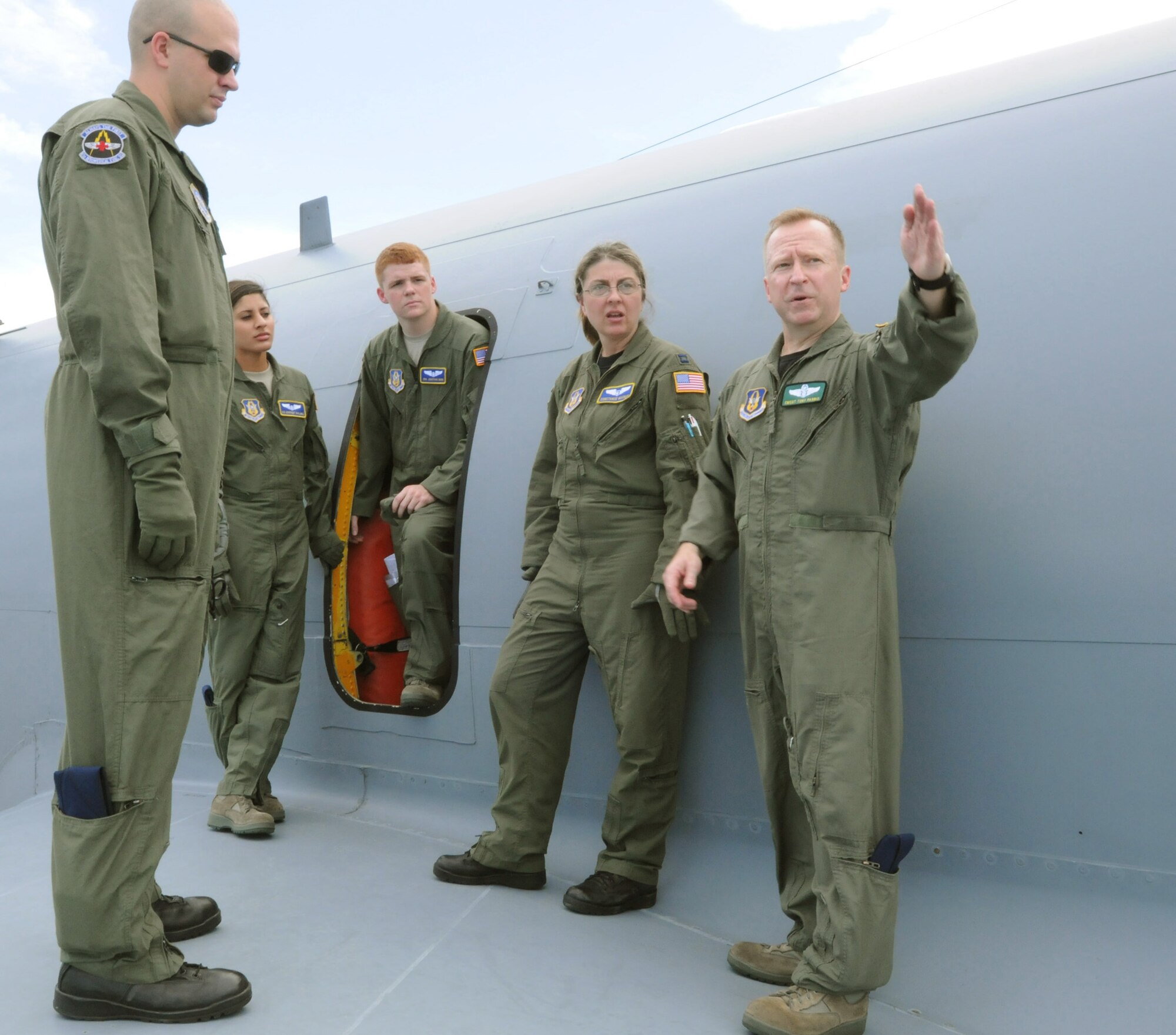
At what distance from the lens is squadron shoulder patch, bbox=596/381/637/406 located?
300 centimetres

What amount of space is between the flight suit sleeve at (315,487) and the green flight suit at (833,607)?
2048mm

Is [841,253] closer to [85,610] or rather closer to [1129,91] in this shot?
[1129,91]

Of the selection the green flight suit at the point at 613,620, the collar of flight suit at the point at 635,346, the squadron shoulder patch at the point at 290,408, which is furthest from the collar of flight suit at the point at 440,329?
the collar of flight suit at the point at 635,346

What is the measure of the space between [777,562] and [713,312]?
3.46ft

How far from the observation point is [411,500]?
383cm

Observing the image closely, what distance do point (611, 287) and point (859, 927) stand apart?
186 cm

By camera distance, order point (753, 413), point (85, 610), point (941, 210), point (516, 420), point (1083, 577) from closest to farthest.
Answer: point (85, 610) < point (1083, 577) < point (753, 413) < point (941, 210) < point (516, 420)

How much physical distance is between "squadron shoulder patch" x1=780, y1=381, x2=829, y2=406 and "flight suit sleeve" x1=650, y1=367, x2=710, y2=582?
510 mm

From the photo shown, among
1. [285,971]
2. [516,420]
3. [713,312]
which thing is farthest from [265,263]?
[285,971]

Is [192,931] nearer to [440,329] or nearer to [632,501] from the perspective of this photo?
[632,501]

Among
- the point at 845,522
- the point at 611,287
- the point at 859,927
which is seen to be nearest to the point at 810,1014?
the point at 859,927

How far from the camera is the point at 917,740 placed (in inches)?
101

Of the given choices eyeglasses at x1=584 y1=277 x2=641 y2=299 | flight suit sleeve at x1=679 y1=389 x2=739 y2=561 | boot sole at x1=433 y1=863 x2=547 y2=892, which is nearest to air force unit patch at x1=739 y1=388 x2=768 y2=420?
flight suit sleeve at x1=679 y1=389 x2=739 y2=561

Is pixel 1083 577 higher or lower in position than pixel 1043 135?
lower
